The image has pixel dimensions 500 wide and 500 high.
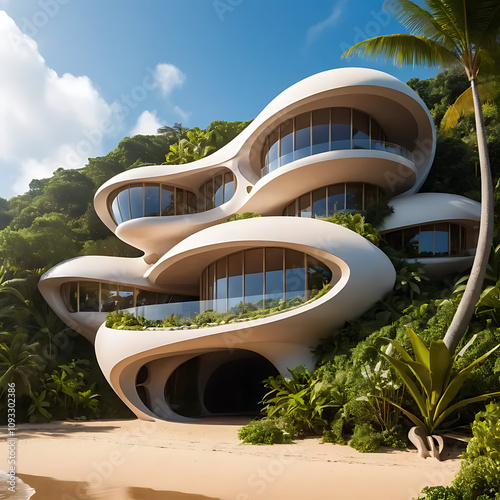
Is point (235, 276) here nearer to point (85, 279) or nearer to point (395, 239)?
point (395, 239)

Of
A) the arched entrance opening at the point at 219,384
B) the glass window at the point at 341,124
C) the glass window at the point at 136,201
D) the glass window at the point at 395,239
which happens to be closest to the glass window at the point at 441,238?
the glass window at the point at 395,239

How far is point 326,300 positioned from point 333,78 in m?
10.2

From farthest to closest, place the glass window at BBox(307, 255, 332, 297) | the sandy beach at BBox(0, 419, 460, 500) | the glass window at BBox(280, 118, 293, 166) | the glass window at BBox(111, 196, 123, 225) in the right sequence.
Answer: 1. the glass window at BBox(111, 196, 123, 225)
2. the glass window at BBox(280, 118, 293, 166)
3. the glass window at BBox(307, 255, 332, 297)
4. the sandy beach at BBox(0, 419, 460, 500)

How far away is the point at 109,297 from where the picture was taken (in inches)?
952

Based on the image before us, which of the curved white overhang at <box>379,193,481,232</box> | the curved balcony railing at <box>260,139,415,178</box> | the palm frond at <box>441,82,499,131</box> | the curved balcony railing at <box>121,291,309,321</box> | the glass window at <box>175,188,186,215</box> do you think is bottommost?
the curved balcony railing at <box>121,291,309,321</box>

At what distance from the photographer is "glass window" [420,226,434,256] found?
20656mm

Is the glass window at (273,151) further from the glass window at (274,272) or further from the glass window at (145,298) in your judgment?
the glass window at (145,298)

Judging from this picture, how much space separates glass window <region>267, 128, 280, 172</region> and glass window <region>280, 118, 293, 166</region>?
33 cm

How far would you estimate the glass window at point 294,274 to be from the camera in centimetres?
1670

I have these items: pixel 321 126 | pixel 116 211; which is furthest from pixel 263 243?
pixel 116 211

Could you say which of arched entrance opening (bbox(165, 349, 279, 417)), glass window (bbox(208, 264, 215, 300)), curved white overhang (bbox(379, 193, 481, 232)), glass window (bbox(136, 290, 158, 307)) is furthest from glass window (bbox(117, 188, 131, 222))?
curved white overhang (bbox(379, 193, 481, 232))

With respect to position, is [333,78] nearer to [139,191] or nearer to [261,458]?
[139,191]

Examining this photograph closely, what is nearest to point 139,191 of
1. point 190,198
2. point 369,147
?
point 190,198

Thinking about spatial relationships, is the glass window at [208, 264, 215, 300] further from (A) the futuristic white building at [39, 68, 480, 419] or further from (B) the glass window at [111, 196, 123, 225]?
(B) the glass window at [111, 196, 123, 225]
